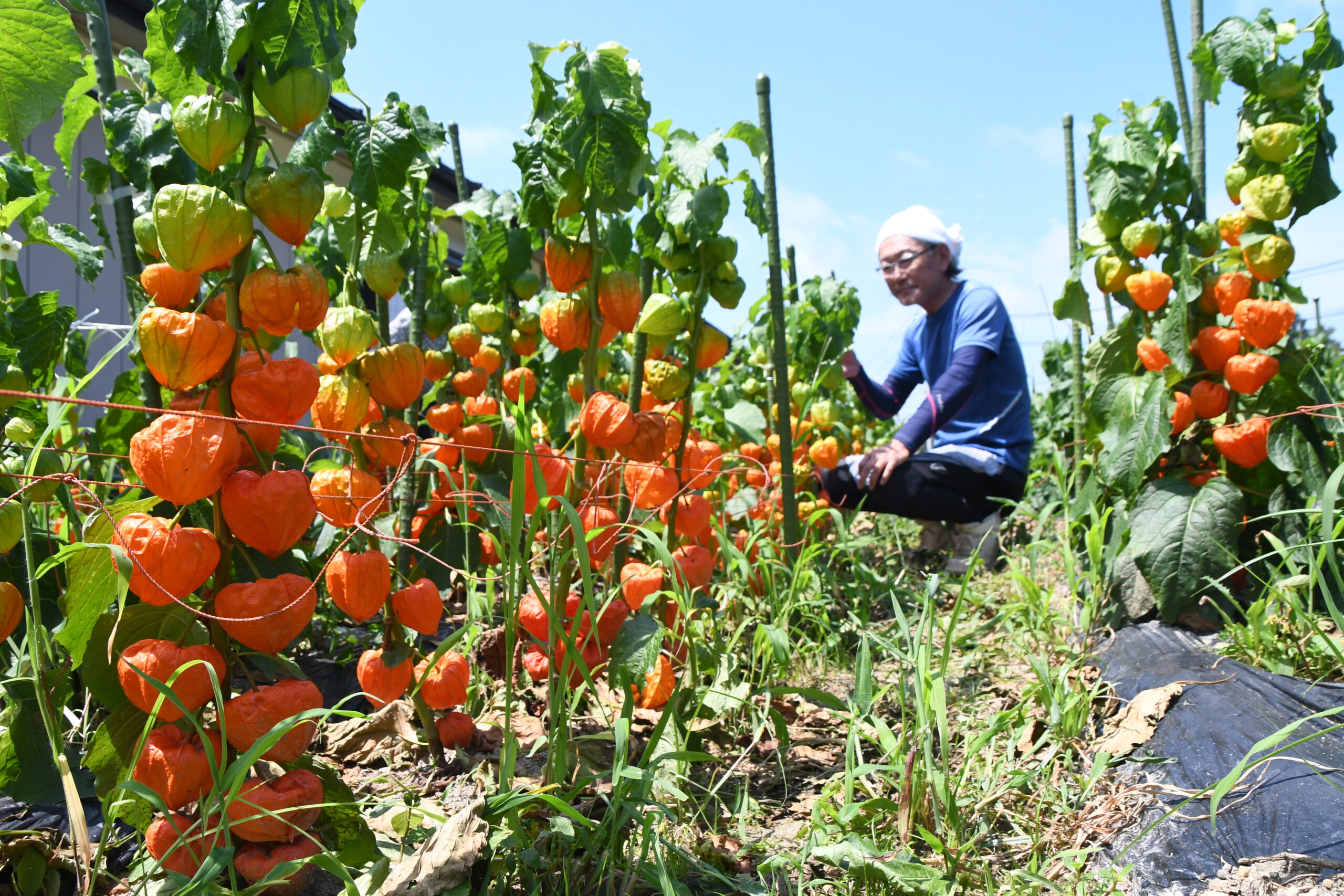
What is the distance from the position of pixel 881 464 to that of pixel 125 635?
2867mm

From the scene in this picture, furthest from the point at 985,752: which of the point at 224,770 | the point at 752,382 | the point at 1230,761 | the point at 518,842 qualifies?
the point at 752,382

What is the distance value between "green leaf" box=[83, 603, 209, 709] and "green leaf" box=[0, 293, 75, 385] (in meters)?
0.62

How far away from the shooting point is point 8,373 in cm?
125

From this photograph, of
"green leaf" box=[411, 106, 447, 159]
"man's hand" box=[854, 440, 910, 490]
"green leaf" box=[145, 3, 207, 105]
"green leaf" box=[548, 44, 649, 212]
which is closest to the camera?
"green leaf" box=[145, 3, 207, 105]

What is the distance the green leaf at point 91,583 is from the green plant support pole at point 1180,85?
2.55 m

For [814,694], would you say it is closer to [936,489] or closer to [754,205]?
[754,205]

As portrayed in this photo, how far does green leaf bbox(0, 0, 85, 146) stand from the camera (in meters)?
0.88

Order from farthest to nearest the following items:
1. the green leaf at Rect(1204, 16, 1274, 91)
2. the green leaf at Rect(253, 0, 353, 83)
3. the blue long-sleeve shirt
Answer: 1. the blue long-sleeve shirt
2. the green leaf at Rect(1204, 16, 1274, 91)
3. the green leaf at Rect(253, 0, 353, 83)

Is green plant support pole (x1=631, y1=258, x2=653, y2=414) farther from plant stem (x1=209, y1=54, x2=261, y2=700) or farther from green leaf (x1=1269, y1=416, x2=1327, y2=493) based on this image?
green leaf (x1=1269, y1=416, x2=1327, y2=493)

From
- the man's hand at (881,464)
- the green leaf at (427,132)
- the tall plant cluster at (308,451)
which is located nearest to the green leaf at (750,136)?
the tall plant cluster at (308,451)

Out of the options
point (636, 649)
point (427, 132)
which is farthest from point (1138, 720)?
point (427, 132)

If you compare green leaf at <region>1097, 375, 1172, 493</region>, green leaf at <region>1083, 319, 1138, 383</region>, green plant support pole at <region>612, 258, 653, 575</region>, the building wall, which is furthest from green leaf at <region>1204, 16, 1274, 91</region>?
the building wall

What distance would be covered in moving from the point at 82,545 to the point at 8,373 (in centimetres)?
52

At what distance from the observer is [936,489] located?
350cm
